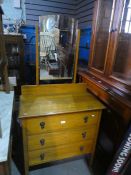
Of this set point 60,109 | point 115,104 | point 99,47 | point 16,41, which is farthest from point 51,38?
point 16,41

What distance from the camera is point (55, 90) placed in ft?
4.82

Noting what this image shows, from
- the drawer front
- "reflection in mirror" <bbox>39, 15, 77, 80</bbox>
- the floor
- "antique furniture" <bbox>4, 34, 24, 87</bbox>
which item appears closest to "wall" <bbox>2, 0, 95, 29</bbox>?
"antique furniture" <bbox>4, 34, 24, 87</bbox>

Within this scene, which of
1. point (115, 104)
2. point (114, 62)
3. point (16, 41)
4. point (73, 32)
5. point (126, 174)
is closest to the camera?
point (126, 174)

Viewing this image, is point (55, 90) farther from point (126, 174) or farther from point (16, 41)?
point (16, 41)

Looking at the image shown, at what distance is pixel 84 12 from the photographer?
7.64 ft

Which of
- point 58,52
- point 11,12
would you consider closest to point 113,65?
point 58,52

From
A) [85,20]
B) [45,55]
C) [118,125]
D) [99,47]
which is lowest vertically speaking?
[118,125]

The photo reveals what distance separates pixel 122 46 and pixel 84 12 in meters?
1.35

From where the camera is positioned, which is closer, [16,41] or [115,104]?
[115,104]

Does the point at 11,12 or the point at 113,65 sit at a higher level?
the point at 11,12

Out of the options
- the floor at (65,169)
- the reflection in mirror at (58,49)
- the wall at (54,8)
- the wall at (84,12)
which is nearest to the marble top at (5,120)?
the reflection in mirror at (58,49)

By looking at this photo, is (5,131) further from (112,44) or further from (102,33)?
(102,33)

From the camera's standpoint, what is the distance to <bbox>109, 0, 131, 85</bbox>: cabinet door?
117 cm

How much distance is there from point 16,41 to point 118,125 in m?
2.19
